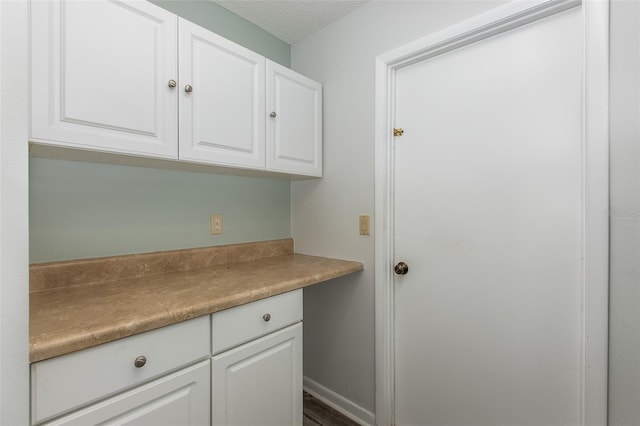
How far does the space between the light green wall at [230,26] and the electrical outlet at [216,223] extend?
41.9 inches

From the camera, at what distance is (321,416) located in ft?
5.81

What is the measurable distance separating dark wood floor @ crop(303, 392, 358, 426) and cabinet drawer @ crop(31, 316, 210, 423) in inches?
42.3

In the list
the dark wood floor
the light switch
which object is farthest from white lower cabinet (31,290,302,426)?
the light switch

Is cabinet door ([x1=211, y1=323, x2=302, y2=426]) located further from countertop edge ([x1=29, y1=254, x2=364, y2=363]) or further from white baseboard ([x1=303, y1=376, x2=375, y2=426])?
white baseboard ([x1=303, y1=376, x2=375, y2=426])

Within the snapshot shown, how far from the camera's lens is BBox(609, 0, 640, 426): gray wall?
956mm

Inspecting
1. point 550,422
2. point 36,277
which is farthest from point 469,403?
point 36,277

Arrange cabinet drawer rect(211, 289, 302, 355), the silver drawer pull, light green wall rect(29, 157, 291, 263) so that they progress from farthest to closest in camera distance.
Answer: light green wall rect(29, 157, 291, 263) → cabinet drawer rect(211, 289, 302, 355) → the silver drawer pull

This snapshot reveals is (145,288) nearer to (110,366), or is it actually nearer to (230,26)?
(110,366)

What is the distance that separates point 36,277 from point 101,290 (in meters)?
0.24

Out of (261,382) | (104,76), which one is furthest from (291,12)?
(261,382)

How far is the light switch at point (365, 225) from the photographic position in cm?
168

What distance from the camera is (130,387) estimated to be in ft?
2.82

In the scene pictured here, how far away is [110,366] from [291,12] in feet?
6.32

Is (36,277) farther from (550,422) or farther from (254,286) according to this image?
(550,422)
